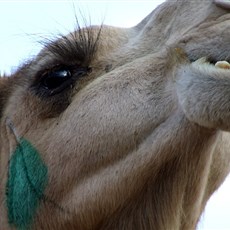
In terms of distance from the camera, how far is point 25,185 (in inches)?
139

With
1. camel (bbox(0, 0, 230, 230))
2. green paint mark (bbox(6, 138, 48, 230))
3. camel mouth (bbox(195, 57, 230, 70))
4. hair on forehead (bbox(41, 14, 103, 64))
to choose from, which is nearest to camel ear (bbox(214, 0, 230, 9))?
camel (bbox(0, 0, 230, 230))

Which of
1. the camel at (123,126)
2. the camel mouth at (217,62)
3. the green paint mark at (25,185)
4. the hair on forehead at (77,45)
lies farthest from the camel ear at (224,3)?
the green paint mark at (25,185)

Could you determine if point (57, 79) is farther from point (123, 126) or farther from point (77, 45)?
point (123, 126)

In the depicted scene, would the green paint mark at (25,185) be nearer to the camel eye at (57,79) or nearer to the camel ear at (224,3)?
the camel eye at (57,79)

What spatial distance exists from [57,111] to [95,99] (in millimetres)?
324

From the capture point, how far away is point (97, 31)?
12.1 feet

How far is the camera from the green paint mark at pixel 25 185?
3.50 metres

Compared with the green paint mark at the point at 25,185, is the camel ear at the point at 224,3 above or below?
above

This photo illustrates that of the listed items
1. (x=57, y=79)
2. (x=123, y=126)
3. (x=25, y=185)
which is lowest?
(x=25, y=185)

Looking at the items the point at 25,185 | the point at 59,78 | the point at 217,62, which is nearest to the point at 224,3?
the point at 217,62

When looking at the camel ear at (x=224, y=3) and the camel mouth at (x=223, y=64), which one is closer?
the camel mouth at (x=223, y=64)

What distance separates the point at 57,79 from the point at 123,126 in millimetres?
614

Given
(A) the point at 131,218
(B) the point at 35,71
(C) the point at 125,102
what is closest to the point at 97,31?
(B) the point at 35,71

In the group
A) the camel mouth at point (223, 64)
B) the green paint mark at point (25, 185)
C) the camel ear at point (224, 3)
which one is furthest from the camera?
the green paint mark at point (25, 185)
